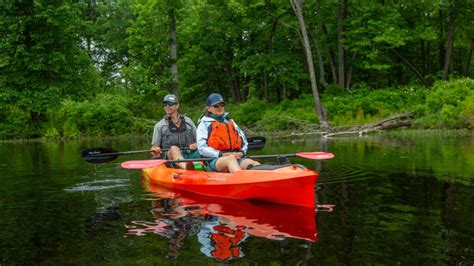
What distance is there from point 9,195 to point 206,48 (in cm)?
2191

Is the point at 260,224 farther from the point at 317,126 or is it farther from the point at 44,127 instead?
the point at 44,127

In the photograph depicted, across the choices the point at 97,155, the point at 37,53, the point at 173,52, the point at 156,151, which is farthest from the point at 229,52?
the point at 156,151

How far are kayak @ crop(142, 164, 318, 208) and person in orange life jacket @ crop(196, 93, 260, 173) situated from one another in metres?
0.28

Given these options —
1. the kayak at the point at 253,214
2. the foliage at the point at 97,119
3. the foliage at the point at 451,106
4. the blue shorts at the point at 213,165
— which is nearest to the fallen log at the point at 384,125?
the foliage at the point at 451,106

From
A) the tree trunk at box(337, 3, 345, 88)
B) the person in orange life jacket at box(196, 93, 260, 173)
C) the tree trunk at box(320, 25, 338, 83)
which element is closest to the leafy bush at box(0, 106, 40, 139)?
the tree trunk at box(320, 25, 338, 83)

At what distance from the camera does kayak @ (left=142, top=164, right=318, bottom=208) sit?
236 inches

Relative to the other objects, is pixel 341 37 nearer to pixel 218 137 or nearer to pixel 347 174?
pixel 347 174

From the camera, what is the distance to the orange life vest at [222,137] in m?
7.29

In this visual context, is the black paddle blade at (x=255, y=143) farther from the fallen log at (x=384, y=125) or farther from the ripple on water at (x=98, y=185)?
the fallen log at (x=384, y=125)

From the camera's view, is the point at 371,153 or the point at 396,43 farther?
the point at 396,43

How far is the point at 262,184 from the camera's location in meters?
6.32

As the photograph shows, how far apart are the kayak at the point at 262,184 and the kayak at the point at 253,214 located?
9cm

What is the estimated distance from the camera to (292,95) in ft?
96.0

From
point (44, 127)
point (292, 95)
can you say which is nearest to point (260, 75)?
point (292, 95)
